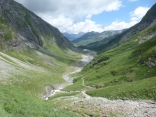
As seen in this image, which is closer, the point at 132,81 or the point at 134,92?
the point at 134,92

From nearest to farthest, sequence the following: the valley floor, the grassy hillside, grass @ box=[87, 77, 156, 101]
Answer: the valley floor → grass @ box=[87, 77, 156, 101] → the grassy hillside

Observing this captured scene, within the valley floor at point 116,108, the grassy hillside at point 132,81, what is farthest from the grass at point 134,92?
the valley floor at point 116,108

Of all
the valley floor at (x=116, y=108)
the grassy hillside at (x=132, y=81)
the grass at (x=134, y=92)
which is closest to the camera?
the valley floor at (x=116, y=108)

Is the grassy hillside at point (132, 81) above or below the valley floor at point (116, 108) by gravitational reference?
above

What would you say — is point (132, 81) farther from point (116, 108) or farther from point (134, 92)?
point (116, 108)

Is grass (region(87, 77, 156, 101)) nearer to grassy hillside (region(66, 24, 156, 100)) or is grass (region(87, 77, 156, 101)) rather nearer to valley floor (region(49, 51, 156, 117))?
grassy hillside (region(66, 24, 156, 100))

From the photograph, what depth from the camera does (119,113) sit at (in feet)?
154

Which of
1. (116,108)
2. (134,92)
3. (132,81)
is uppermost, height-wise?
(132,81)

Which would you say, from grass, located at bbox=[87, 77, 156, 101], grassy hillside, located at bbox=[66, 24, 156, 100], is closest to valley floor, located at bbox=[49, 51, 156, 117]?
grass, located at bbox=[87, 77, 156, 101]

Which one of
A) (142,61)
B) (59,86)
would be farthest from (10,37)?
(142,61)

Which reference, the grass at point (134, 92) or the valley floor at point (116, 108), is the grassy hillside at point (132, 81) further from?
the valley floor at point (116, 108)

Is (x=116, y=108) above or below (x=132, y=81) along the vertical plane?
below

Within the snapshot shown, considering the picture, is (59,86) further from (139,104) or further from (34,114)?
(34,114)

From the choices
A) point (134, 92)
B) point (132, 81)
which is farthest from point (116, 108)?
point (132, 81)
